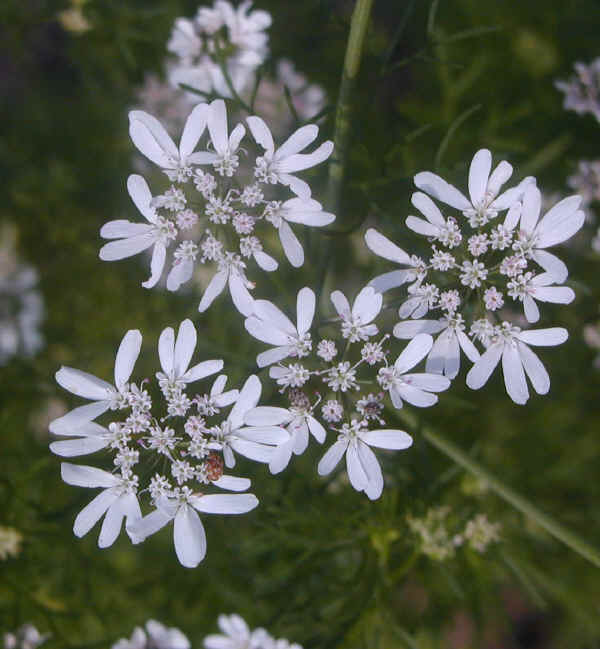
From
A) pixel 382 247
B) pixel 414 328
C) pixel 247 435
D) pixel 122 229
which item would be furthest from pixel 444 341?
pixel 122 229

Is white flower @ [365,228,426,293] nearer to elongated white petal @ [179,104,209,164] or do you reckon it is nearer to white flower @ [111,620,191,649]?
elongated white petal @ [179,104,209,164]

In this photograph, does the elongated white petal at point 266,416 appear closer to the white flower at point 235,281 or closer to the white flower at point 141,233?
the white flower at point 235,281

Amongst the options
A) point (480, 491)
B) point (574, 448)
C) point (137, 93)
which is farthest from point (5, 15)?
point (574, 448)

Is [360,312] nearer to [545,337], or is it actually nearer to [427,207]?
[427,207]

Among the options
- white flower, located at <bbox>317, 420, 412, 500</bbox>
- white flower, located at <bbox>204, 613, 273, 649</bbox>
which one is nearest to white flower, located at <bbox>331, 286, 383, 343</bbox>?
white flower, located at <bbox>317, 420, 412, 500</bbox>

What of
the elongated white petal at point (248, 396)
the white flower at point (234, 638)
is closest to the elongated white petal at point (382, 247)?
the elongated white petal at point (248, 396)
